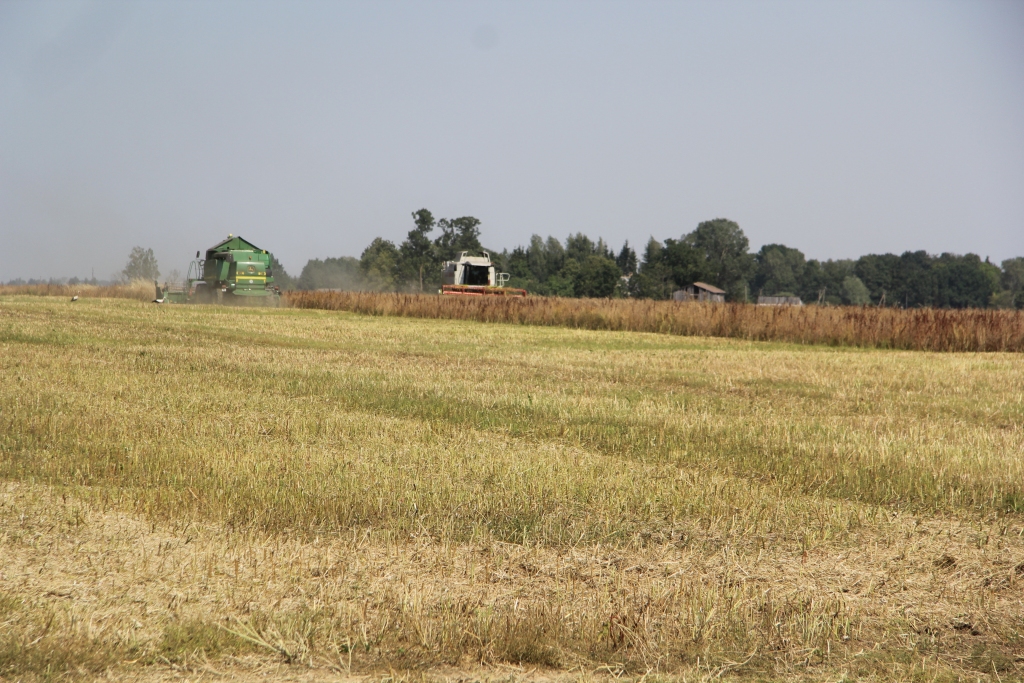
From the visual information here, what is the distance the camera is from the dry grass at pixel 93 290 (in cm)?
4866

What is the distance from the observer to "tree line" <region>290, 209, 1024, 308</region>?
94.9 m

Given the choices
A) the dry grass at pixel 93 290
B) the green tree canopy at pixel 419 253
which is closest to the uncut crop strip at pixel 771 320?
the dry grass at pixel 93 290

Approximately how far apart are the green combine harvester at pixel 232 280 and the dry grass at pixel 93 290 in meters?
6.12

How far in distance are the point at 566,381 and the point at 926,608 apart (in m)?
8.69

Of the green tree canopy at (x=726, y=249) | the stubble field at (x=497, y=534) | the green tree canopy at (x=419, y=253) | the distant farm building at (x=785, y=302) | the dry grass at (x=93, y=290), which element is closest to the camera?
the stubble field at (x=497, y=534)

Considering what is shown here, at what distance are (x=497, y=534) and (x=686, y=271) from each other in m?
99.8

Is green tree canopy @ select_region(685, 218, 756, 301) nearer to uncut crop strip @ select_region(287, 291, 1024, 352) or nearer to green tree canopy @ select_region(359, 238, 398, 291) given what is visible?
green tree canopy @ select_region(359, 238, 398, 291)

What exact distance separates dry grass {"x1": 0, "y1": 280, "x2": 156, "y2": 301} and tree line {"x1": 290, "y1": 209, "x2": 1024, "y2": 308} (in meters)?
31.1

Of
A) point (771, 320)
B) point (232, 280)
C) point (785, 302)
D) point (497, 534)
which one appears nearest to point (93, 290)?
point (232, 280)

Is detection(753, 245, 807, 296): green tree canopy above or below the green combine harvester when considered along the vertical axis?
above

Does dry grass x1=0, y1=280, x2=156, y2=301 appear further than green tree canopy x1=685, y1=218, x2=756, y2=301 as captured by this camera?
No

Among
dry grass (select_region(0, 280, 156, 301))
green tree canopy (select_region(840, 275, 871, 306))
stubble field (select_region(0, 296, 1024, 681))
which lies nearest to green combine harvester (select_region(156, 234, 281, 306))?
dry grass (select_region(0, 280, 156, 301))

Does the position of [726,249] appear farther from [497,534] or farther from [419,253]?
[497,534]

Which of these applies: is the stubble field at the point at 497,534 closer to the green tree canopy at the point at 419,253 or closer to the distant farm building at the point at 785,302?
the distant farm building at the point at 785,302
